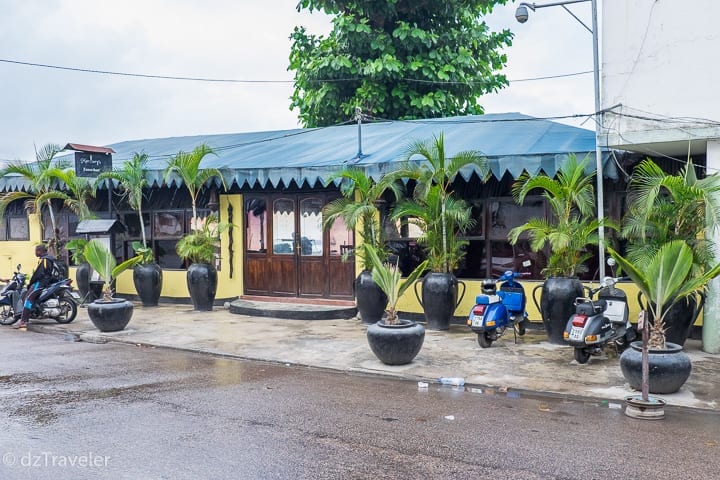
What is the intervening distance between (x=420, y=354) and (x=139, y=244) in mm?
8084

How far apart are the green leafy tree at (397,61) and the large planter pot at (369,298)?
10.7m

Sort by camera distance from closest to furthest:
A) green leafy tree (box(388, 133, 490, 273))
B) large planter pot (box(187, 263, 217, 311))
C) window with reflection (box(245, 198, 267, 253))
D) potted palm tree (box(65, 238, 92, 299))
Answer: green leafy tree (box(388, 133, 490, 273)) → large planter pot (box(187, 263, 217, 311)) → window with reflection (box(245, 198, 267, 253)) → potted palm tree (box(65, 238, 92, 299))

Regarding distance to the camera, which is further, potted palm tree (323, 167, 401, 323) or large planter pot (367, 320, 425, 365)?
potted palm tree (323, 167, 401, 323)

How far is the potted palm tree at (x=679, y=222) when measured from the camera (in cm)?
823

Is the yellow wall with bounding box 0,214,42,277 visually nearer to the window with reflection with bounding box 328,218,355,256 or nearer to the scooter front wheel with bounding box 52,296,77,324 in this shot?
the scooter front wheel with bounding box 52,296,77,324

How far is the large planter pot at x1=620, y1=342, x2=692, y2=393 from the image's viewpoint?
256 inches

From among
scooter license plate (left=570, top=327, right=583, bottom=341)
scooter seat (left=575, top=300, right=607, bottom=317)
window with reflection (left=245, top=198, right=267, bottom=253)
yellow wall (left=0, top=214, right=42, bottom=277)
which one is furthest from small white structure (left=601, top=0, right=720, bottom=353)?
yellow wall (left=0, top=214, right=42, bottom=277)

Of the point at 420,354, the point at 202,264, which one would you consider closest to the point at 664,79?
the point at 420,354

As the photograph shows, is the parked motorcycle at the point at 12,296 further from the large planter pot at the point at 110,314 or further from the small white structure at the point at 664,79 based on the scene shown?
the small white structure at the point at 664,79

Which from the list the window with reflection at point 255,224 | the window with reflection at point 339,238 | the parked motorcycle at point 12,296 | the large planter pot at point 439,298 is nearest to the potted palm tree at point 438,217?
the large planter pot at point 439,298

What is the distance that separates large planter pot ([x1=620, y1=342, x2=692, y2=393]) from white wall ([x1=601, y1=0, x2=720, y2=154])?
3.39m

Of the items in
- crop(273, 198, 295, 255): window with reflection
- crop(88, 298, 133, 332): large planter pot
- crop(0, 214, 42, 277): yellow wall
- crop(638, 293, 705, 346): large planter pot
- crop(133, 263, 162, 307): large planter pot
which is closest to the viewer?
crop(638, 293, 705, 346): large planter pot

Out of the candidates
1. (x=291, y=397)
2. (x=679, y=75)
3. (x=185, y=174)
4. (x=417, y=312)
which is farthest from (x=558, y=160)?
(x=185, y=174)

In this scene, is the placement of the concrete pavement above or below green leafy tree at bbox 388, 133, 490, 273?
below
